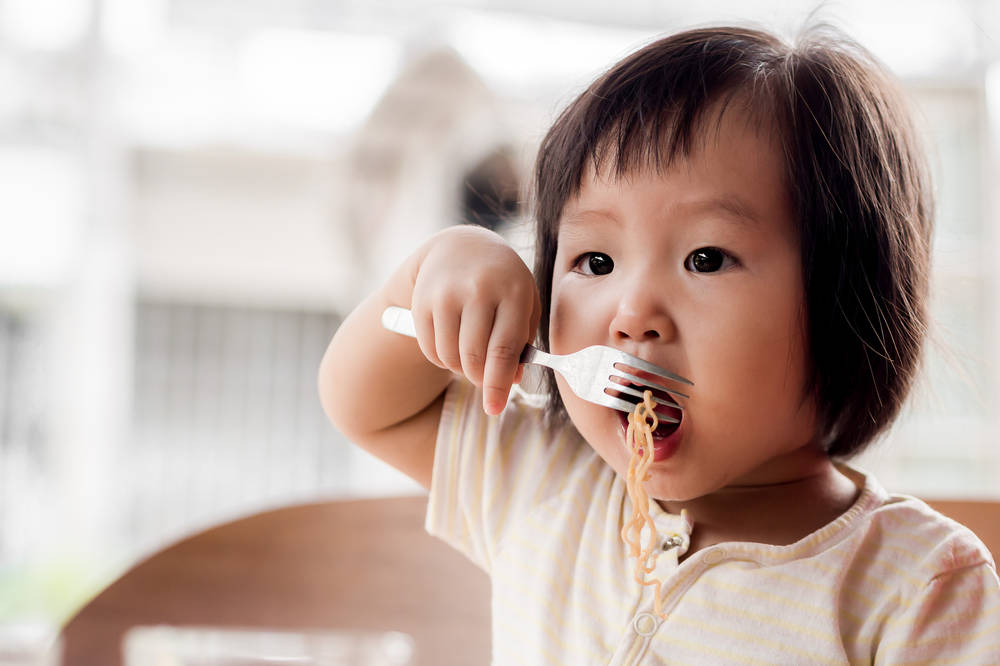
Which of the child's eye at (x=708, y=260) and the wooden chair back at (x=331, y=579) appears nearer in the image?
the child's eye at (x=708, y=260)

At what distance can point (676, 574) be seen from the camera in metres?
0.57

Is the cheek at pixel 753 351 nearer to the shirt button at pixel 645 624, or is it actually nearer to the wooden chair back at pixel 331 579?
the shirt button at pixel 645 624

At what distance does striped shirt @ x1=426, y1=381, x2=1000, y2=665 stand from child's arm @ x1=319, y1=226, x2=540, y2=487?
3 centimetres

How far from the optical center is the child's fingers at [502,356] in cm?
53

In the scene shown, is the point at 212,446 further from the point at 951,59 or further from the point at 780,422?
the point at 780,422

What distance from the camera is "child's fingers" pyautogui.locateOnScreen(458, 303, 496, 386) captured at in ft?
1.76

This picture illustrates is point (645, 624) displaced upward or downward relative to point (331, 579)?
upward

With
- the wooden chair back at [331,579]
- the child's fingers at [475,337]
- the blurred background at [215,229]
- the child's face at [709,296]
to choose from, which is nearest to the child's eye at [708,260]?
the child's face at [709,296]

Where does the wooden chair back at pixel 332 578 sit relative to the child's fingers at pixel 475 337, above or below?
below

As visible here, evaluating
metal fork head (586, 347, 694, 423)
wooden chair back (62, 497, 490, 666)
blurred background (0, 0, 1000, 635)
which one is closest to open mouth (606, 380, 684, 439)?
metal fork head (586, 347, 694, 423)

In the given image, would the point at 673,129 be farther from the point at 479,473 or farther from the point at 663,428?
the point at 479,473

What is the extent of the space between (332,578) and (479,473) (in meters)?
0.26

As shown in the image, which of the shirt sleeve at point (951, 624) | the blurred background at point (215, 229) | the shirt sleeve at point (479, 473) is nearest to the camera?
the shirt sleeve at point (951, 624)

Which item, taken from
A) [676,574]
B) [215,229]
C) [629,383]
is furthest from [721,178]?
[215,229]
